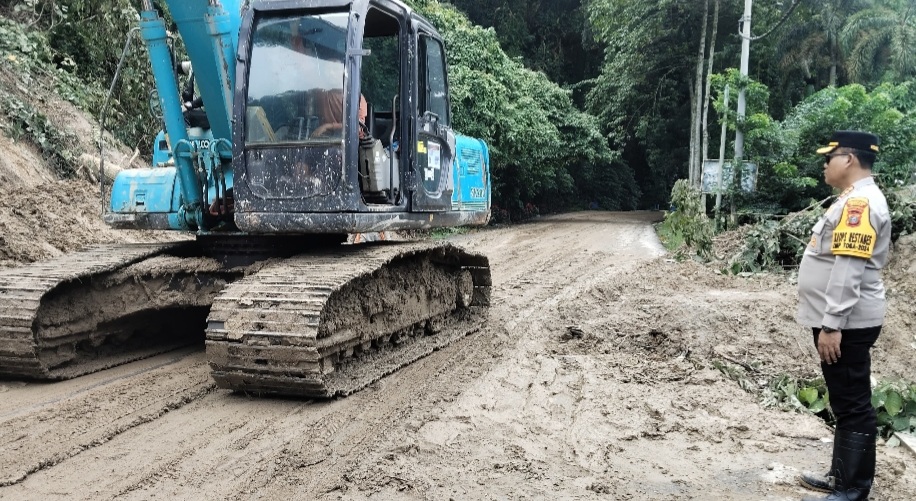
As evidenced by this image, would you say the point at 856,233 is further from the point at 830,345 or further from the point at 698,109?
the point at 698,109

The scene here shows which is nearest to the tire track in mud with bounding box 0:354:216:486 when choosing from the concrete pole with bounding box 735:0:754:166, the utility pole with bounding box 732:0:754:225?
the utility pole with bounding box 732:0:754:225

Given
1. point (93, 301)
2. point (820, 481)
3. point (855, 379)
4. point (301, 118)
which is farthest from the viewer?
point (93, 301)

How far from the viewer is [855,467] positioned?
341 cm

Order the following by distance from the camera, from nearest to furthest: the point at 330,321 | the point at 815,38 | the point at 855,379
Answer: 1. the point at 855,379
2. the point at 330,321
3. the point at 815,38

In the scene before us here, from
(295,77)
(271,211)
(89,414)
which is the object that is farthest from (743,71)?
(89,414)

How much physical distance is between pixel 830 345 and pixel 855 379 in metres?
0.24

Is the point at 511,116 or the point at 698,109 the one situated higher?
the point at 698,109

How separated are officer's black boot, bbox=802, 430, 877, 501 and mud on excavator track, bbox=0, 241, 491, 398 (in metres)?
2.83

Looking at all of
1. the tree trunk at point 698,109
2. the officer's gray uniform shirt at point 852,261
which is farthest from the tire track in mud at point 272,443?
the tree trunk at point 698,109

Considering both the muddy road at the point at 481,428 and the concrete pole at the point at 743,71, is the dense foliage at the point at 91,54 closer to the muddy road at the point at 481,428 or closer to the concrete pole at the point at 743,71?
the muddy road at the point at 481,428

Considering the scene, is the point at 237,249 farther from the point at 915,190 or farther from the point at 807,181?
the point at 807,181

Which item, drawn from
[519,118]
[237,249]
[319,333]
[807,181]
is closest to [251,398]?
[319,333]

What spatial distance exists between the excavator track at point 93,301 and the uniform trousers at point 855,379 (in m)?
4.06

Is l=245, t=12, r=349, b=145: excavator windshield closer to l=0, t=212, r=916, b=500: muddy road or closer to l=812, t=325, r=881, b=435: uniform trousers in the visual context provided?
l=0, t=212, r=916, b=500: muddy road
